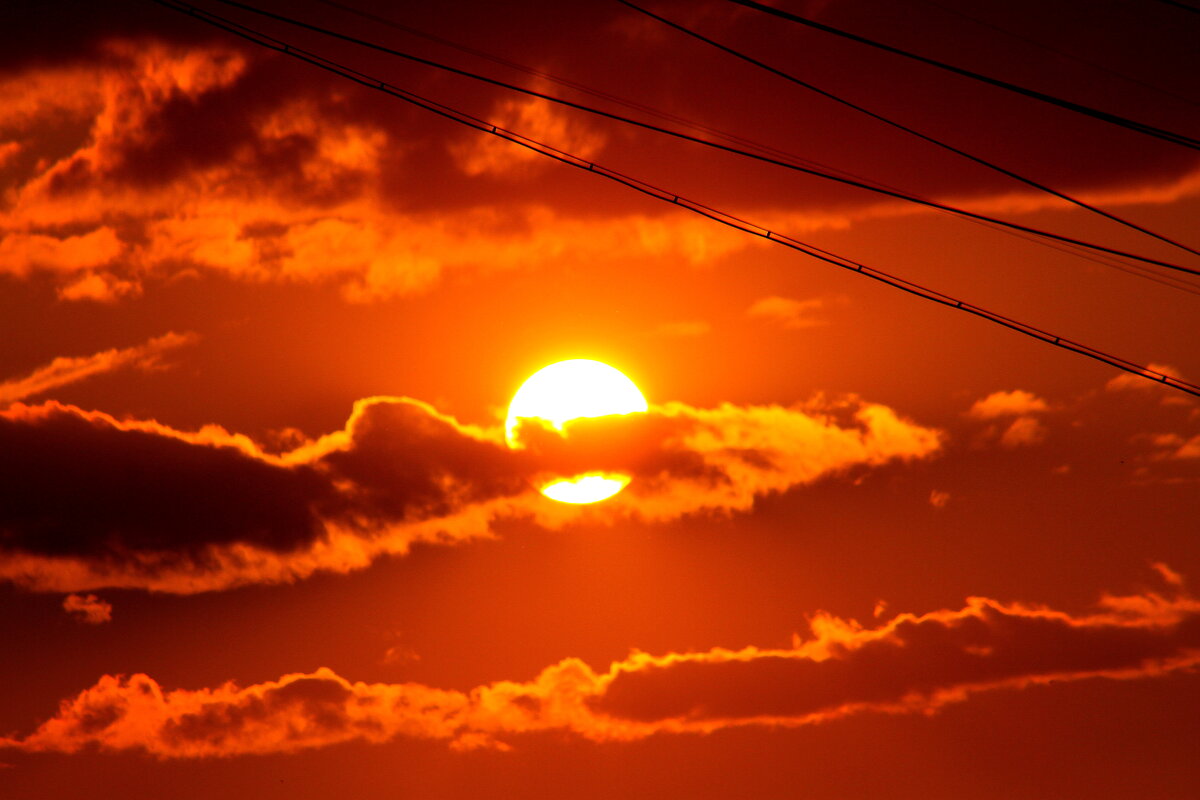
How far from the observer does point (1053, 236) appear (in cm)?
2472

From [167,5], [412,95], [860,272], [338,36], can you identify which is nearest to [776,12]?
[860,272]

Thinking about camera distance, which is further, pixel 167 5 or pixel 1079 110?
pixel 167 5

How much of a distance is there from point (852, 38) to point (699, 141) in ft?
16.7

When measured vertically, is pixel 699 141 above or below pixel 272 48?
below

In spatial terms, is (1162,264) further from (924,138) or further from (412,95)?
(412,95)

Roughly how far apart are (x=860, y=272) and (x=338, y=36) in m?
10.2

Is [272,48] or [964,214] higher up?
[272,48]

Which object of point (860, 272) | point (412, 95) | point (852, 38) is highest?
point (412, 95)

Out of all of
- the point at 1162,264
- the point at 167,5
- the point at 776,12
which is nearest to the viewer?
the point at 776,12

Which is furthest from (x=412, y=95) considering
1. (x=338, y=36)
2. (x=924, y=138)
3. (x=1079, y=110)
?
(x=1079, y=110)

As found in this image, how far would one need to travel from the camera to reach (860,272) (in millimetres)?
23891

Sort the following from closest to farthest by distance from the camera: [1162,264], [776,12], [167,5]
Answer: [776,12], [167,5], [1162,264]

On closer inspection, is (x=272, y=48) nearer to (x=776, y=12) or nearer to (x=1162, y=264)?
(x=776, y=12)

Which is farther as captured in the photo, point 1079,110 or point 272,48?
point 272,48
